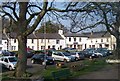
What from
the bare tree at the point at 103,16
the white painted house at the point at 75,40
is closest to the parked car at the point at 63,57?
the bare tree at the point at 103,16

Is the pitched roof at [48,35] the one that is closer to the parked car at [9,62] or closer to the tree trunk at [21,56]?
the parked car at [9,62]

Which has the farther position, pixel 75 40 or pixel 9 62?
pixel 75 40

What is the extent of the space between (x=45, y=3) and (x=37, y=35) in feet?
254

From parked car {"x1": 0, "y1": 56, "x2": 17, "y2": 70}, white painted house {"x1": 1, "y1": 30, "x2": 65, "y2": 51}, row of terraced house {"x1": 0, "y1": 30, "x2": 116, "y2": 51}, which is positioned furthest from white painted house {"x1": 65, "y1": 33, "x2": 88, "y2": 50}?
parked car {"x1": 0, "y1": 56, "x2": 17, "y2": 70}

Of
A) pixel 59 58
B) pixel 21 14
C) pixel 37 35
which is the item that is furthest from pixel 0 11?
pixel 37 35

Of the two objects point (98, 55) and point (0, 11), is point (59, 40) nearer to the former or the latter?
point (98, 55)

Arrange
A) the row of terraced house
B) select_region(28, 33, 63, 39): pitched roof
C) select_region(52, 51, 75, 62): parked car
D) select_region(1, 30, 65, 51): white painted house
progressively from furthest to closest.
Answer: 1. select_region(28, 33, 63, 39): pitched roof
2. the row of terraced house
3. select_region(1, 30, 65, 51): white painted house
4. select_region(52, 51, 75, 62): parked car

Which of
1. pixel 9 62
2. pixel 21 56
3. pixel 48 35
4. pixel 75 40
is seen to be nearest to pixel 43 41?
pixel 48 35

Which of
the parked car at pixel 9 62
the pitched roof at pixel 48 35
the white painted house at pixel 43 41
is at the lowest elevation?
the parked car at pixel 9 62

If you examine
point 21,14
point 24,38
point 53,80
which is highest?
point 21,14

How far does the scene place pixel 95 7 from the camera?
21359 millimetres

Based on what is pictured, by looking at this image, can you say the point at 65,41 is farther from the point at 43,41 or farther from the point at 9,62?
the point at 9,62

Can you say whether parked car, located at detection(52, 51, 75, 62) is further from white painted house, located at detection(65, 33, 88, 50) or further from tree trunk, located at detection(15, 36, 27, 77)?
white painted house, located at detection(65, 33, 88, 50)

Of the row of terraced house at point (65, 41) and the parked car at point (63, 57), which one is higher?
the row of terraced house at point (65, 41)
